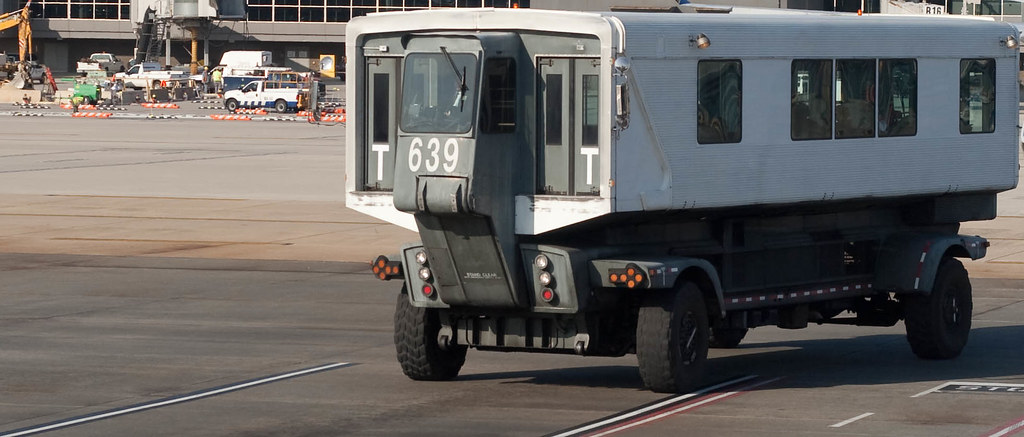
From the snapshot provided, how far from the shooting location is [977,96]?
Answer: 16.5 meters

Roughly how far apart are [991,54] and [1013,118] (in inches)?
31.3

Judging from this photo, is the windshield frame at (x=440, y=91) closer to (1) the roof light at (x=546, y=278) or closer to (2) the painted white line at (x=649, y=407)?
(1) the roof light at (x=546, y=278)

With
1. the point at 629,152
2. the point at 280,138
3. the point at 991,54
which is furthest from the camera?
the point at 280,138

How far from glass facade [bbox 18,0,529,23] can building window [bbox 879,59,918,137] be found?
13883 centimetres

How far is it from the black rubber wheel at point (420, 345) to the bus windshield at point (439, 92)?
6.23 feet

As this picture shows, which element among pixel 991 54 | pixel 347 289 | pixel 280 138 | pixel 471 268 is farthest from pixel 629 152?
pixel 280 138

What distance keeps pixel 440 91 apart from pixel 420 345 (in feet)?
8.18

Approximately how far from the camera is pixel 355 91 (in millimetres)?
14031

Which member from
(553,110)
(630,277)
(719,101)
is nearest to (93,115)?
(719,101)

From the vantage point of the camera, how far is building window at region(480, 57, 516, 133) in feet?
42.8

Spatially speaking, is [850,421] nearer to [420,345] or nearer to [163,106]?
[420,345]

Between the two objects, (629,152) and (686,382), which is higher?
(629,152)

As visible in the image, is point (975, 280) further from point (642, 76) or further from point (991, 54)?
point (642, 76)

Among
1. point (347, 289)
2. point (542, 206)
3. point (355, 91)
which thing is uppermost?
point (355, 91)
